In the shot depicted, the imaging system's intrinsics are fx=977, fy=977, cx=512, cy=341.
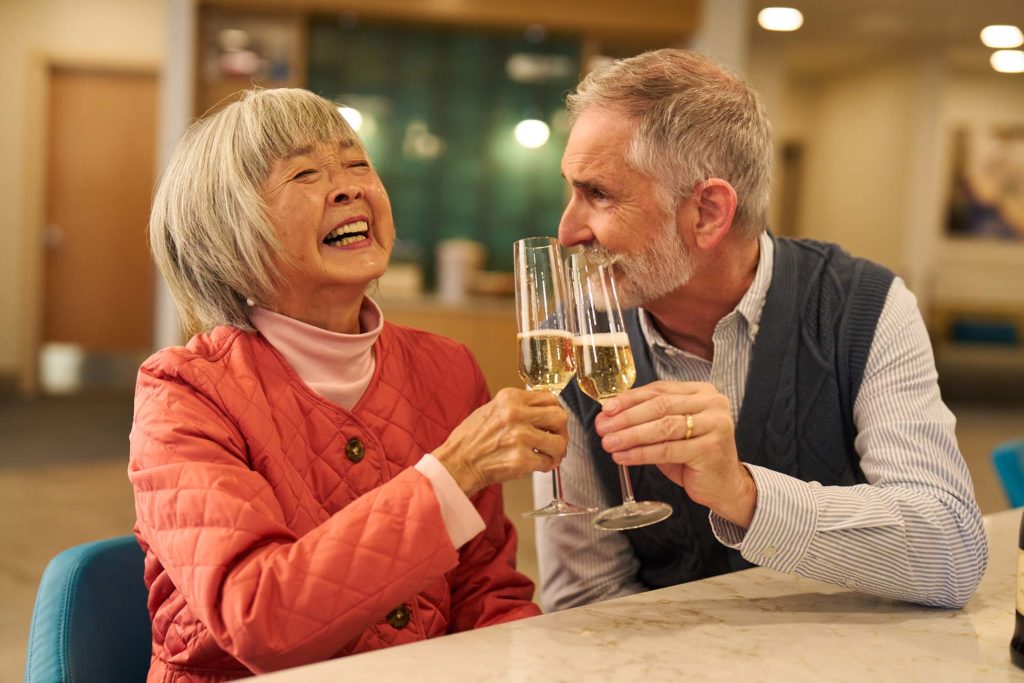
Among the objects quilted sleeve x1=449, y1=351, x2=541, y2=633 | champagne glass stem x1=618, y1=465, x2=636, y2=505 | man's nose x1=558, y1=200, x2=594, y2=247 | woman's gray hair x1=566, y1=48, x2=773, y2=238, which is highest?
woman's gray hair x1=566, y1=48, x2=773, y2=238

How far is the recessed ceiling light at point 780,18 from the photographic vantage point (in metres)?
8.33

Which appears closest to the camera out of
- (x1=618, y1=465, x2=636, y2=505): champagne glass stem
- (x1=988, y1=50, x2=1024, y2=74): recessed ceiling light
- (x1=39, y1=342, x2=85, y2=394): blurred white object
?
(x1=618, y1=465, x2=636, y2=505): champagne glass stem

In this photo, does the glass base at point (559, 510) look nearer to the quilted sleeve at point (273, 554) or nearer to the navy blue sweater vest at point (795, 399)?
the quilted sleeve at point (273, 554)

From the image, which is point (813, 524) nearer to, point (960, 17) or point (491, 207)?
point (491, 207)

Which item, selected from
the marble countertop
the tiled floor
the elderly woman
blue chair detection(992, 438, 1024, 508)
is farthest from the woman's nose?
the tiled floor

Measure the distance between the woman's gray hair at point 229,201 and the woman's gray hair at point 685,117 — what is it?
0.49 metres

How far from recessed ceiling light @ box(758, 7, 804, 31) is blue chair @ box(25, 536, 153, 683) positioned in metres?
7.95

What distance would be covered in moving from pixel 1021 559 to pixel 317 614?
2.61 feet

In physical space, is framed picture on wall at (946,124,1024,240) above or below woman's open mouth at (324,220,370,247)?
above

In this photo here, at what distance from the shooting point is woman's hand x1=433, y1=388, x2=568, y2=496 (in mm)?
1213

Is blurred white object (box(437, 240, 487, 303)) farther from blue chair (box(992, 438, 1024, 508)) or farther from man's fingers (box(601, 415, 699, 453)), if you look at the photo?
man's fingers (box(601, 415, 699, 453))

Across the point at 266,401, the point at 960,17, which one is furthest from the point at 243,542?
the point at 960,17

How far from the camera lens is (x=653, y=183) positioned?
5.57 feet

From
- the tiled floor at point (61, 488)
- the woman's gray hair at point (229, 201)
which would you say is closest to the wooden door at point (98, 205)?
the tiled floor at point (61, 488)
